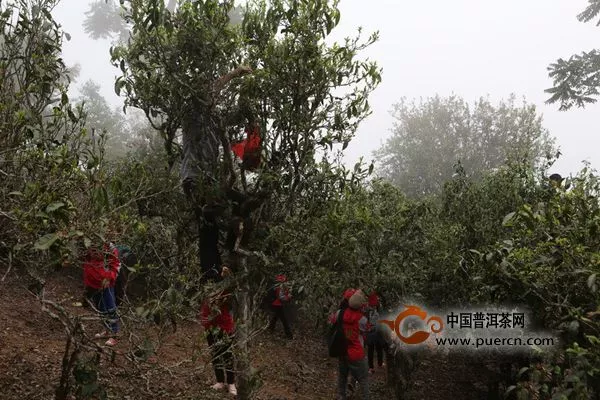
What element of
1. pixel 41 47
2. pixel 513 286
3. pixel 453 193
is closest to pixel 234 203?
pixel 41 47

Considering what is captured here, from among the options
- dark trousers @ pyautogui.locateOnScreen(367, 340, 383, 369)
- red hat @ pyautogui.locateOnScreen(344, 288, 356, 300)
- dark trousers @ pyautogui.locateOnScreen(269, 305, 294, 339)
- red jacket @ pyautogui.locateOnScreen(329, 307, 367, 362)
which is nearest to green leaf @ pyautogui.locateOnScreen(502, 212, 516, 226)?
red hat @ pyautogui.locateOnScreen(344, 288, 356, 300)

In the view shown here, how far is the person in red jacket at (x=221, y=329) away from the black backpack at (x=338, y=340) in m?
1.69

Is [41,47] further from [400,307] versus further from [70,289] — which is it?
[70,289]

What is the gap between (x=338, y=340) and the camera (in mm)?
7570

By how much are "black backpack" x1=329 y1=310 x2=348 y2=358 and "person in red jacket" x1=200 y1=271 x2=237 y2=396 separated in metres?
1.69

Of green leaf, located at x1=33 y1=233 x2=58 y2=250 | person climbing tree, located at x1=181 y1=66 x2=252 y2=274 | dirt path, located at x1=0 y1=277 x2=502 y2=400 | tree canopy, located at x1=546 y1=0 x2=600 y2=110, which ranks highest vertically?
tree canopy, located at x1=546 y1=0 x2=600 y2=110

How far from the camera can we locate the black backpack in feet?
24.6

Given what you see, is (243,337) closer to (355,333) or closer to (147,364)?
(147,364)

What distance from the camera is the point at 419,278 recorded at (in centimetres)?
841

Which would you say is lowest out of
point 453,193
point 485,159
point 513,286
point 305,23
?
point 513,286

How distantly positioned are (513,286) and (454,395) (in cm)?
560

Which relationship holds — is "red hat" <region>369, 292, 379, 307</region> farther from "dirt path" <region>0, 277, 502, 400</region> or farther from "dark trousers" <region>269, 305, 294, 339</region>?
"dark trousers" <region>269, 305, 294, 339</region>

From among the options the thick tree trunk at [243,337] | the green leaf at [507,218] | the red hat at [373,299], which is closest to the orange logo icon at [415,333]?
the red hat at [373,299]

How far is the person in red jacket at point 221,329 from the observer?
16.8ft
